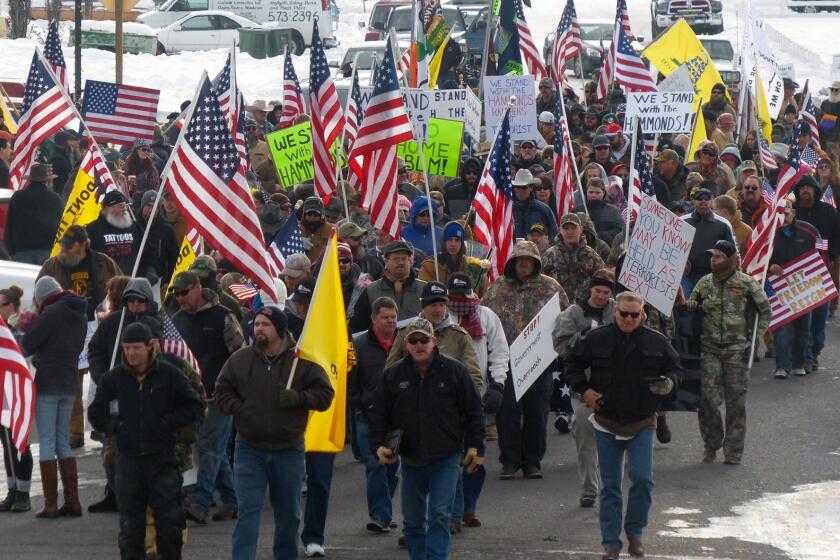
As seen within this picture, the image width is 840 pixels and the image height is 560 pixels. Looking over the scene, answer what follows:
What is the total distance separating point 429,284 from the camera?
10938mm

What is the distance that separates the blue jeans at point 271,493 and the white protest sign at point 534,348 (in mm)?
2656

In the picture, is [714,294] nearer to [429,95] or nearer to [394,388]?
[394,388]

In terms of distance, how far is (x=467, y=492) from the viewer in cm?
1123

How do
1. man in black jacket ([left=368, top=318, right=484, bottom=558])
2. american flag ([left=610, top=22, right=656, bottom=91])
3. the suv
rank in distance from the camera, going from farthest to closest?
the suv
american flag ([left=610, top=22, right=656, bottom=91])
man in black jacket ([left=368, top=318, right=484, bottom=558])

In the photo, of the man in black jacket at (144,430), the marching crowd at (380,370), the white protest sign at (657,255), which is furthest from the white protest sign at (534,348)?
the man in black jacket at (144,430)

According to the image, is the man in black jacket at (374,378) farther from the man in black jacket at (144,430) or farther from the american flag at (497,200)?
the american flag at (497,200)

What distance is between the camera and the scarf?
11.5 meters

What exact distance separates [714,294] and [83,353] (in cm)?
472

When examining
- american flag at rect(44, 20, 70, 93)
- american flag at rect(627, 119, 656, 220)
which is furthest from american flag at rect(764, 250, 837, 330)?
american flag at rect(44, 20, 70, 93)

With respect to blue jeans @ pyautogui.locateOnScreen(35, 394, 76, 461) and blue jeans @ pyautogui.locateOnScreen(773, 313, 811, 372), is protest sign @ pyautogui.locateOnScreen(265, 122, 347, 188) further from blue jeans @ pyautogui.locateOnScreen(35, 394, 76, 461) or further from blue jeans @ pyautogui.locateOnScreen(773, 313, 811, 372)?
blue jeans @ pyautogui.locateOnScreen(35, 394, 76, 461)

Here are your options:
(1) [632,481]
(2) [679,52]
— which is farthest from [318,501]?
(2) [679,52]

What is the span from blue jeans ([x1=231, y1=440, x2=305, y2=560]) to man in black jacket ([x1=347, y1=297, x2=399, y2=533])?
42.2 inches

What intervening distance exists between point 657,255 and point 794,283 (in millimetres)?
4265

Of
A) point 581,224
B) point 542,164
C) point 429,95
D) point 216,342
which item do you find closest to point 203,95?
point 216,342
